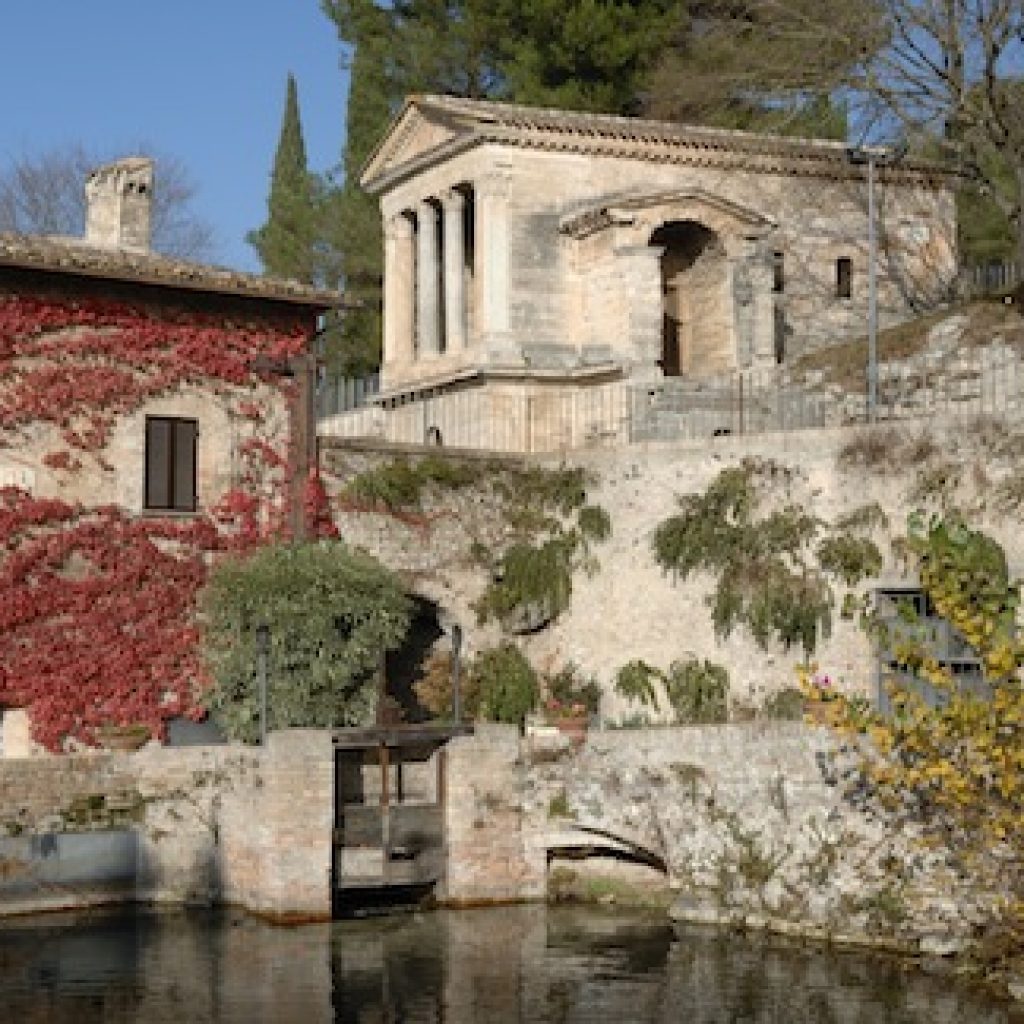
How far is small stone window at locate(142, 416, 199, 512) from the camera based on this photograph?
24.4 m

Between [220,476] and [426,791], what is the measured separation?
6.36m

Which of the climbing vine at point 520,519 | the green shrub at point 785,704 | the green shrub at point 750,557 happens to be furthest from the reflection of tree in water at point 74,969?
the green shrub at point 750,557

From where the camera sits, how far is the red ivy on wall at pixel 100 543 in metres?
23.0

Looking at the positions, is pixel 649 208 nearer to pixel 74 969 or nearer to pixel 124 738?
pixel 124 738

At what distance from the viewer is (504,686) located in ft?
83.7

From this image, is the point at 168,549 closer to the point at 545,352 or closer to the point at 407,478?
the point at 407,478

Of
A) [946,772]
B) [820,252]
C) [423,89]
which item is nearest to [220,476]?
[946,772]

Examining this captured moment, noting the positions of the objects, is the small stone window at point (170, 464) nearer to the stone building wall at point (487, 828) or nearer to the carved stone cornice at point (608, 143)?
the stone building wall at point (487, 828)

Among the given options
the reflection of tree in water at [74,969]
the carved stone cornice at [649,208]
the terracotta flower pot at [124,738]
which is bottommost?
the reflection of tree in water at [74,969]

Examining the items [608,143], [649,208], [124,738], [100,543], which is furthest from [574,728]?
[608,143]

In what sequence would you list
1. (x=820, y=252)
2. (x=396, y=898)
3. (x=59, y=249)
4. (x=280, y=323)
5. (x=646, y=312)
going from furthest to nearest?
1. (x=820, y=252)
2. (x=646, y=312)
3. (x=280, y=323)
4. (x=59, y=249)
5. (x=396, y=898)

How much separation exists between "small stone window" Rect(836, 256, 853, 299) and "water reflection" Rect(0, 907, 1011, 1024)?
20389 mm

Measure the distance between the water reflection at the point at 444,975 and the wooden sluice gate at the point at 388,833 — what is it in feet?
1.84

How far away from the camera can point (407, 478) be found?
86.3 ft
